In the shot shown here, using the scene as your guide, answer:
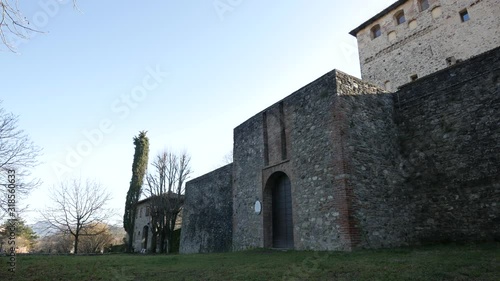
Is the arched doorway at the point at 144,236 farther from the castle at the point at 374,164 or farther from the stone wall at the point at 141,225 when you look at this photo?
the castle at the point at 374,164

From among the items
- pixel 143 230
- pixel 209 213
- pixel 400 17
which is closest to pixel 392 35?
pixel 400 17

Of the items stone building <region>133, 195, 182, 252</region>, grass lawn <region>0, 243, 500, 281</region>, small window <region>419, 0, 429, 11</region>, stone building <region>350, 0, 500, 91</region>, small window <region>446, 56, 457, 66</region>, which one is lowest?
grass lawn <region>0, 243, 500, 281</region>

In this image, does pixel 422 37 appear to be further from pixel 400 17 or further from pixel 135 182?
pixel 135 182

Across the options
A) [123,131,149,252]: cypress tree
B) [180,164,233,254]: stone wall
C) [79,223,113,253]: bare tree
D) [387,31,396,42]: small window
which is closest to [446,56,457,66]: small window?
[387,31,396,42]: small window

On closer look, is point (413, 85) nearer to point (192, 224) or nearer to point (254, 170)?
point (254, 170)

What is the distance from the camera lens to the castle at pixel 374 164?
28.1 ft

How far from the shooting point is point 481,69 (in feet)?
29.6

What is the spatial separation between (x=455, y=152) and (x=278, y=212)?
19.7 ft

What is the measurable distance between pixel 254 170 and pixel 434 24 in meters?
15.4

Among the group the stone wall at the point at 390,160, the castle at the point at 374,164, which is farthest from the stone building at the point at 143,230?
the stone wall at the point at 390,160

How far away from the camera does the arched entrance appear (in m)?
11.0

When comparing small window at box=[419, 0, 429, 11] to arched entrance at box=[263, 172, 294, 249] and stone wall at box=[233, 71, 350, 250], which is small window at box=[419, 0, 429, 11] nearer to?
stone wall at box=[233, 71, 350, 250]

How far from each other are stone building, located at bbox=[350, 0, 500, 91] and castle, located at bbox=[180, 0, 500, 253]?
33.0 ft

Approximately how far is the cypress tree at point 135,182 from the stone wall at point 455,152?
23.7 meters
